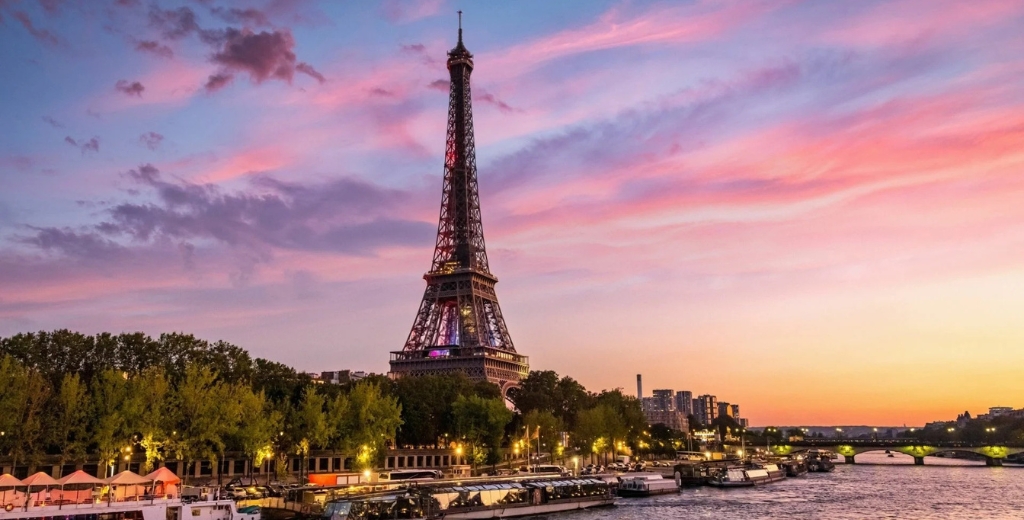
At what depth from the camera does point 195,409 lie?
85.9 meters

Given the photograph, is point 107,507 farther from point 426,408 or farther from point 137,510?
point 426,408

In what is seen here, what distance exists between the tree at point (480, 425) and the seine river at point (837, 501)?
91.0 ft

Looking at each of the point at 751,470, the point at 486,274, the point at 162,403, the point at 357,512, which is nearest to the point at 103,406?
the point at 162,403

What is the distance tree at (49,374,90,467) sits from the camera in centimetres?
8050

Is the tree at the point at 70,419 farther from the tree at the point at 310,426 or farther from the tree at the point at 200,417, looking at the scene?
the tree at the point at 310,426

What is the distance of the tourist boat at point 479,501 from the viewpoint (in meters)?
65.0

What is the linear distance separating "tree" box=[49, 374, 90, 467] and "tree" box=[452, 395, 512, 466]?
51.8 meters

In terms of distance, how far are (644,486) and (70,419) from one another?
66.0 metres

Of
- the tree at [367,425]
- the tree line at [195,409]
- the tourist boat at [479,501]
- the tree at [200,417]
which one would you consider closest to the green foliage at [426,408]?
the tree line at [195,409]

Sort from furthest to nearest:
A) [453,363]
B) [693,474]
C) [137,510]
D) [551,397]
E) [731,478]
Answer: [453,363] < [551,397] < [693,474] < [731,478] < [137,510]

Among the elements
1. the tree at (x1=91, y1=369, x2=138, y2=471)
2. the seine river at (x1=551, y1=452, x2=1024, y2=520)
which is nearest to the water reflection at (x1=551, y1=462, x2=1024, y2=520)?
the seine river at (x1=551, y1=452, x2=1024, y2=520)

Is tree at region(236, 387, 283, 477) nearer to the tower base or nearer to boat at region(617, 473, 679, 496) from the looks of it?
boat at region(617, 473, 679, 496)

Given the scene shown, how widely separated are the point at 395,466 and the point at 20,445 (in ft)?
185

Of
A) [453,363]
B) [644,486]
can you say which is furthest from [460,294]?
[644,486]
